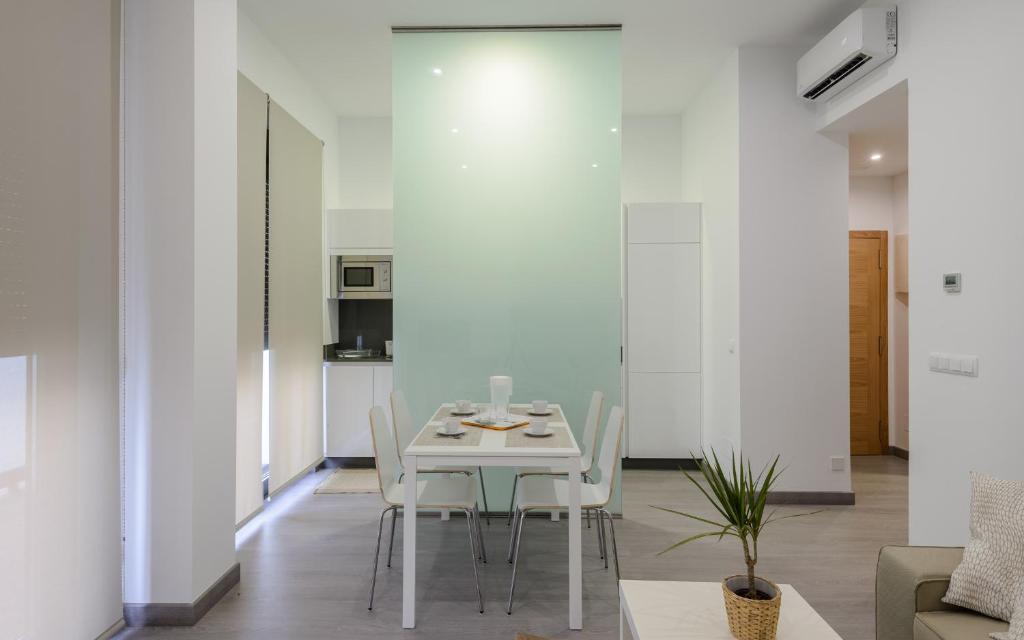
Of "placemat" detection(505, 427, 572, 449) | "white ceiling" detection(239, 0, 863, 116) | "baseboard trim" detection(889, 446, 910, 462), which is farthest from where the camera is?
"baseboard trim" detection(889, 446, 910, 462)

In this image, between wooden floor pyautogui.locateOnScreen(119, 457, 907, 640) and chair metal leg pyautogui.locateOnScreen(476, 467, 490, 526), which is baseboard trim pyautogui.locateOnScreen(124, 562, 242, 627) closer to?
wooden floor pyautogui.locateOnScreen(119, 457, 907, 640)

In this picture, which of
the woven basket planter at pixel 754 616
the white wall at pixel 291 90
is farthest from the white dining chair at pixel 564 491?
the white wall at pixel 291 90

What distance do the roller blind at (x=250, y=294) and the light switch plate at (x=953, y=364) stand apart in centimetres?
381

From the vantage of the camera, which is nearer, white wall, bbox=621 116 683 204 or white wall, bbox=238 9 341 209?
white wall, bbox=238 9 341 209

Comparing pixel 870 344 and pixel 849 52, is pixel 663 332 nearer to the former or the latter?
pixel 870 344

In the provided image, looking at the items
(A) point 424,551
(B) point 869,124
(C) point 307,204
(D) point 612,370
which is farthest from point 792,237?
(C) point 307,204

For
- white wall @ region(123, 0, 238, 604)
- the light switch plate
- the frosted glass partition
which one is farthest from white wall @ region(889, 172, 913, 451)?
white wall @ region(123, 0, 238, 604)

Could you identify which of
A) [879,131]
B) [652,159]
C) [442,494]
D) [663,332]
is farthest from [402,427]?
[879,131]

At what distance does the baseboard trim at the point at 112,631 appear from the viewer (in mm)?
2336

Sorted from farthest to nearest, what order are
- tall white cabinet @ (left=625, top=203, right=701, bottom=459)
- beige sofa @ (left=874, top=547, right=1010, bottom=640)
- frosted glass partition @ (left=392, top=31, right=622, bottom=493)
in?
tall white cabinet @ (left=625, top=203, right=701, bottom=459) → frosted glass partition @ (left=392, top=31, right=622, bottom=493) → beige sofa @ (left=874, top=547, right=1010, bottom=640)

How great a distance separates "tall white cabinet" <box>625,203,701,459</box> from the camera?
16.7 feet

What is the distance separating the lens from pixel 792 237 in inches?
163

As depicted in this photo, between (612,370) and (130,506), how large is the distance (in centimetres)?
274

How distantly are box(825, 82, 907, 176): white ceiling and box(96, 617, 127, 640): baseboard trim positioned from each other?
4.62m
